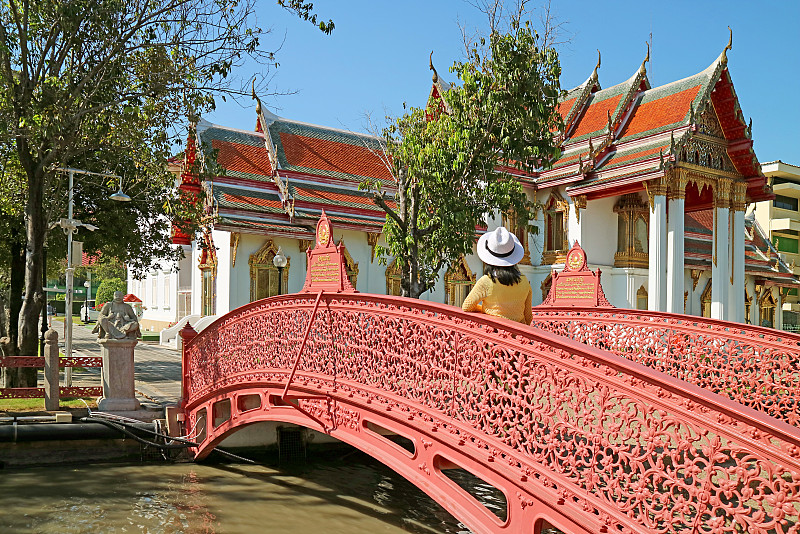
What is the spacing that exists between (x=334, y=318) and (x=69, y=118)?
21.4 ft

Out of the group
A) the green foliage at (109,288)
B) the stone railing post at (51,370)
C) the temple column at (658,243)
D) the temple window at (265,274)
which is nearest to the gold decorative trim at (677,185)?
the temple column at (658,243)

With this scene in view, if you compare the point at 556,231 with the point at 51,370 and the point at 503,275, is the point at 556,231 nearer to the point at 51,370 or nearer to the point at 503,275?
the point at 51,370

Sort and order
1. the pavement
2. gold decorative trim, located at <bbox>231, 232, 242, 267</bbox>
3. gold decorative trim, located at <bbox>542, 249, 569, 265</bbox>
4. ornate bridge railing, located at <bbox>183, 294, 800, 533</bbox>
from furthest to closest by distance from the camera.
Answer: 1. gold decorative trim, located at <bbox>542, 249, 569, 265</bbox>
2. gold decorative trim, located at <bbox>231, 232, 242, 267</bbox>
3. the pavement
4. ornate bridge railing, located at <bbox>183, 294, 800, 533</bbox>

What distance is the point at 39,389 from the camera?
37.0 ft

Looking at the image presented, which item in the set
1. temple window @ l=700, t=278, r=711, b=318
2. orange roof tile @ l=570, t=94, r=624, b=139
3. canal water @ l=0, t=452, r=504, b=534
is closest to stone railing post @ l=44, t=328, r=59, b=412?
canal water @ l=0, t=452, r=504, b=534

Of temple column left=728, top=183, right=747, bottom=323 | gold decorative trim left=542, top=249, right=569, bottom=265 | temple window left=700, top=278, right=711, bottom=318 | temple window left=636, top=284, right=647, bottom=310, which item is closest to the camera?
temple column left=728, top=183, right=747, bottom=323

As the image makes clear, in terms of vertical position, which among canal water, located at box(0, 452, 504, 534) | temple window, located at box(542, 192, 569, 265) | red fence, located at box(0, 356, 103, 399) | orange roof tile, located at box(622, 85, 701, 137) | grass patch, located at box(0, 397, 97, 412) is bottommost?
canal water, located at box(0, 452, 504, 534)

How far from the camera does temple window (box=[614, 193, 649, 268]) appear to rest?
24328 millimetres

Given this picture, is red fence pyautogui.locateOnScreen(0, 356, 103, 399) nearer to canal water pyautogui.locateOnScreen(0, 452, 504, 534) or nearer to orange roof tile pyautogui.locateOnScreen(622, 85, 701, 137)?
canal water pyautogui.locateOnScreen(0, 452, 504, 534)

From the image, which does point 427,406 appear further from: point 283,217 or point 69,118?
point 283,217

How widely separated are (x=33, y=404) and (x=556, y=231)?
1893 cm

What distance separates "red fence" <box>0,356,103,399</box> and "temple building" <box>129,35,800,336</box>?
24.1 ft

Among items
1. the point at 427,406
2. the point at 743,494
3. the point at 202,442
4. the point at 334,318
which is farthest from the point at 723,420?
the point at 202,442

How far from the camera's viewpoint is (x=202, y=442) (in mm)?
10633
